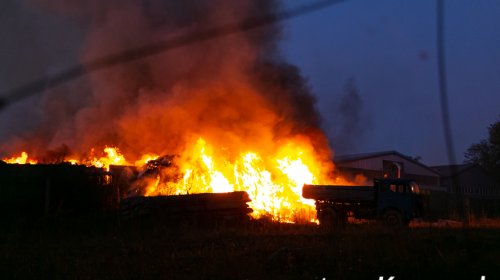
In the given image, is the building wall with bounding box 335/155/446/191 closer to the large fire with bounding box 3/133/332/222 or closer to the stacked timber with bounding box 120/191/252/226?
the large fire with bounding box 3/133/332/222

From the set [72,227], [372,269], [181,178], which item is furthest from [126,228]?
[372,269]

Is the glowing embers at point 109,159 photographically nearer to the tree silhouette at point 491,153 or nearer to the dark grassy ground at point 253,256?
the dark grassy ground at point 253,256

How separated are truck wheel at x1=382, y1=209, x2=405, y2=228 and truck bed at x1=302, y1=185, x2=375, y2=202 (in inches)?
33.3

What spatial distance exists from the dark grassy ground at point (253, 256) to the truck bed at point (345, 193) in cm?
592

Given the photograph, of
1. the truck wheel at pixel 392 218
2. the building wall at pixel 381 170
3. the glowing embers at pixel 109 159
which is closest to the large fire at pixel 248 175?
the glowing embers at pixel 109 159

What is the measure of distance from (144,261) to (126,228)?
7.18 metres

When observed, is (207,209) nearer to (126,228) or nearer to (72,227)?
(126,228)

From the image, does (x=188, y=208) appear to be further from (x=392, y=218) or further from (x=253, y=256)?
(x=253, y=256)

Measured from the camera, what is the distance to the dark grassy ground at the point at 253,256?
10172 millimetres

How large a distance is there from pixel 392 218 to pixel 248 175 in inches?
290

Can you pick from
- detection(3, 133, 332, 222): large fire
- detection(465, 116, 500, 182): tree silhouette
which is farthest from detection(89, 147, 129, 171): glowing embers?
detection(465, 116, 500, 182): tree silhouette

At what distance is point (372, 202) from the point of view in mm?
21422

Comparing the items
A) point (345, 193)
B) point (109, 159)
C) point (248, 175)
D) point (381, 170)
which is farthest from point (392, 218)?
point (381, 170)

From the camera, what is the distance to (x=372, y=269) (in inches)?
412
